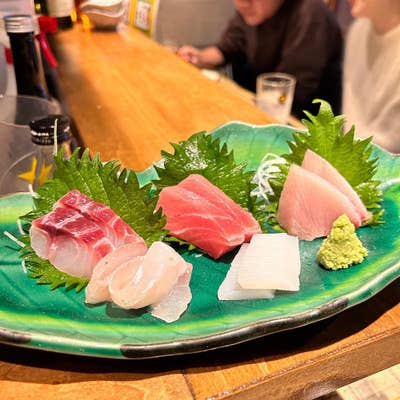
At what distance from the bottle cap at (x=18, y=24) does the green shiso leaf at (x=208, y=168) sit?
2.12 feet

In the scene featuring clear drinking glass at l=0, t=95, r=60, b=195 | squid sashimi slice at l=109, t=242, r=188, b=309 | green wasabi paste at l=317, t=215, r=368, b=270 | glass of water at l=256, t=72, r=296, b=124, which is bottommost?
glass of water at l=256, t=72, r=296, b=124

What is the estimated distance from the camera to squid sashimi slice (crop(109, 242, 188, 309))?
0.92 metres

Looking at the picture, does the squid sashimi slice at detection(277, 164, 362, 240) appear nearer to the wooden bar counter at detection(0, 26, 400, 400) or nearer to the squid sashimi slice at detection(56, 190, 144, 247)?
the wooden bar counter at detection(0, 26, 400, 400)

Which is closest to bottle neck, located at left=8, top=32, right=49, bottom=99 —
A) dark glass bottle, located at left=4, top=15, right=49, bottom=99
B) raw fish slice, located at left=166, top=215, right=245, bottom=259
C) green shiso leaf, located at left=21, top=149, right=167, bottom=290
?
dark glass bottle, located at left=4, top=15, right=49, bottom=99

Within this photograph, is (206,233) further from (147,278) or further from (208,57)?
(208,57)

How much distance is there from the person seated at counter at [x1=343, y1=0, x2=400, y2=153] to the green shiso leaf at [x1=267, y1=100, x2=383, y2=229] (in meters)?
1.57

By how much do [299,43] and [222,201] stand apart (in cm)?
282

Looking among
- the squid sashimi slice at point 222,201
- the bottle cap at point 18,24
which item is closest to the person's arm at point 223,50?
the bottle cap at point 18,24

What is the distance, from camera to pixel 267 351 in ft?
2.89

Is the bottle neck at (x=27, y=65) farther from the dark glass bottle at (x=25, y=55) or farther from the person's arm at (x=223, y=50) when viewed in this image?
the person's arm at (x=223, y=50)

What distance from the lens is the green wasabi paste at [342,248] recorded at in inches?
40.9

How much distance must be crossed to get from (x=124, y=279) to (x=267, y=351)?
31cm

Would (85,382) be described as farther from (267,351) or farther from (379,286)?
(379,286)

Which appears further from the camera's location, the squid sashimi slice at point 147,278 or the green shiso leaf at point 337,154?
the green shiso leaf at point 337,154
